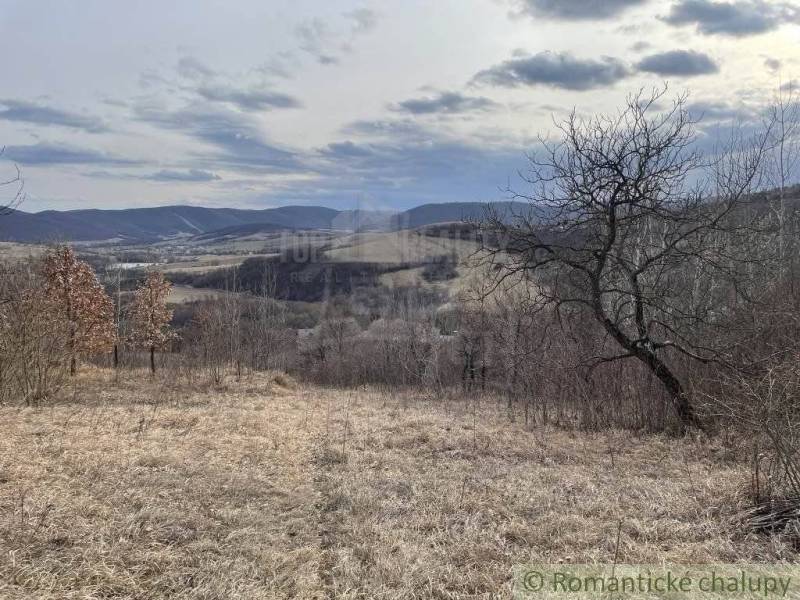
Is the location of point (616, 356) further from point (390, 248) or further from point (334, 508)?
point (390, 248)

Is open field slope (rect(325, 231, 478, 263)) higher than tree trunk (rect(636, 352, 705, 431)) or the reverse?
higher

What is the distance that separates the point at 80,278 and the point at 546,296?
1965 centimetres

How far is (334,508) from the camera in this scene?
536 cm

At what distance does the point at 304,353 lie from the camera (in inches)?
1652

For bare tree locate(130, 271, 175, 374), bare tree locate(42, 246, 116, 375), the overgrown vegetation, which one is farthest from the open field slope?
the overgrown vegetation

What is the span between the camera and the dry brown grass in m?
3.69

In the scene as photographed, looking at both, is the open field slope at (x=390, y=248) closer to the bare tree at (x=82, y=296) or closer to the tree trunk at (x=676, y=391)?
the bare tree at (x=82, y=296)

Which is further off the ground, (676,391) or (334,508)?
(676,391)

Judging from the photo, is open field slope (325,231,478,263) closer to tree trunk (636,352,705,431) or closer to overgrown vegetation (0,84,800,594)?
overgrown vegetation (0,84,800,594)

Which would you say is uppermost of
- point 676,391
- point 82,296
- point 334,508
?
point 82,296

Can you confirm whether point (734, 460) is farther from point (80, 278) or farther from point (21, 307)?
point (80, 278)

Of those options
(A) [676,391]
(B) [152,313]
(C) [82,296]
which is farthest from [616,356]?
(B) [152,313]

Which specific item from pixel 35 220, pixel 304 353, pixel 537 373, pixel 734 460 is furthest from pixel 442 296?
pixel 35 220

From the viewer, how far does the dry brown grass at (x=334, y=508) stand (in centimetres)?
369
